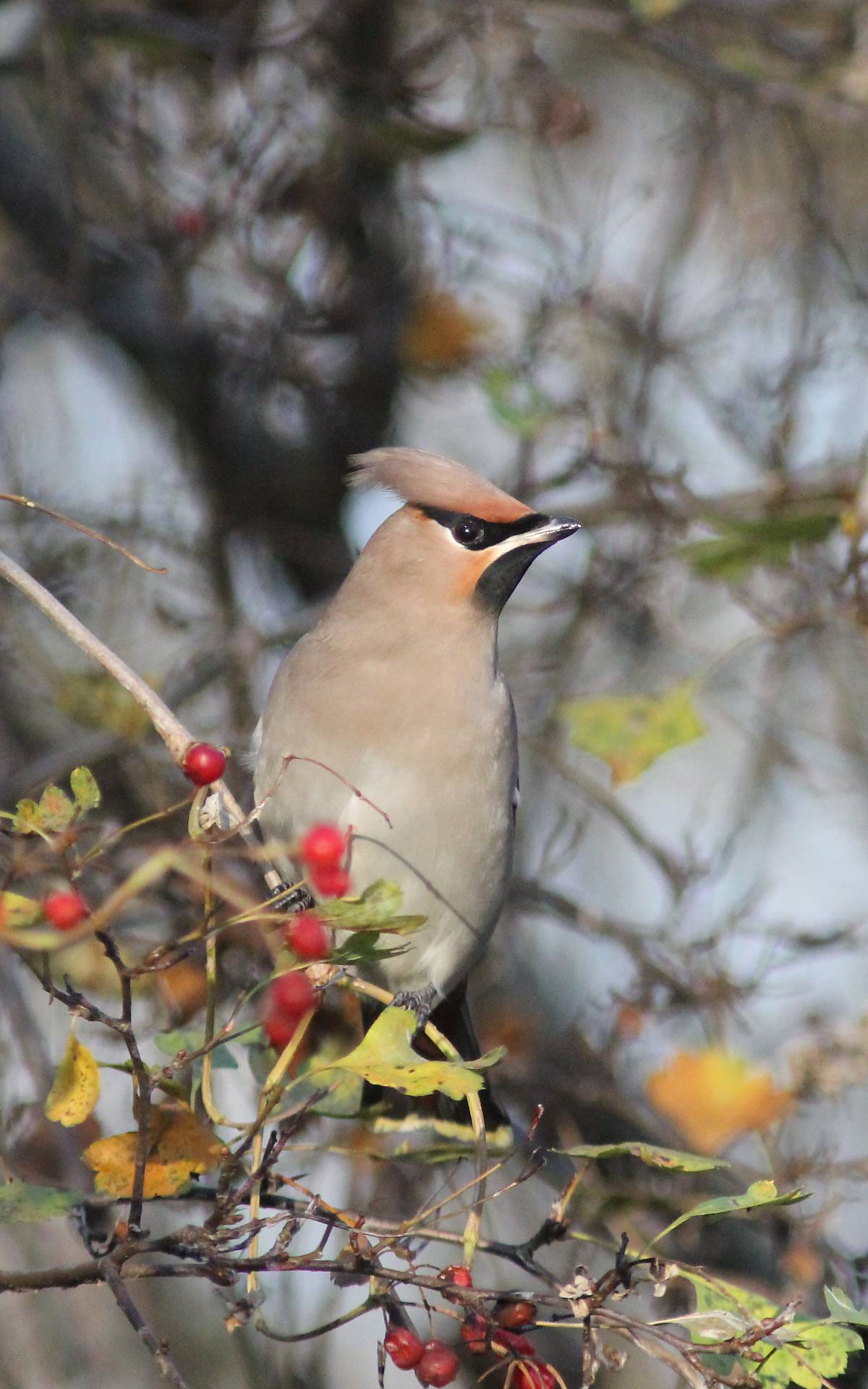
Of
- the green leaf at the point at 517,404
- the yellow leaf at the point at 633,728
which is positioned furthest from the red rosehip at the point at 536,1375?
the green leaf at the point at 517,404

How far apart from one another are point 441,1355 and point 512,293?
326 cm

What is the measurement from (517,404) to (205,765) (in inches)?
88.0

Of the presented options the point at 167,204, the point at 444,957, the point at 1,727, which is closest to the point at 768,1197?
the point at 444,957

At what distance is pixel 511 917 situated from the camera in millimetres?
4418

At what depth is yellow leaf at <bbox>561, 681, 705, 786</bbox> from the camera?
3381mm

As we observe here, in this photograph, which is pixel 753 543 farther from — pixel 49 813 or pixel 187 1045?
pixel 49 813

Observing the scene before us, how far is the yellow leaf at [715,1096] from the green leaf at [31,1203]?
6.49 ft

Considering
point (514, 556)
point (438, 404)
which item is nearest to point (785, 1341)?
point (514, 556)

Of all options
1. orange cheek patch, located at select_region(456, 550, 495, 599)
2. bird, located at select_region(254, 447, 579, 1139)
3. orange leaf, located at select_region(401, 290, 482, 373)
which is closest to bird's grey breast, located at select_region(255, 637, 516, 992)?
bird, located at select_region(254, 447, 579, 1139)

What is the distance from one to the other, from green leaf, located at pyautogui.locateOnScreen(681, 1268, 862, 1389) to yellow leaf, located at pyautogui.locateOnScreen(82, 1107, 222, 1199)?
2.22ft

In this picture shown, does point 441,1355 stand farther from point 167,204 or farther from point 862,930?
point 167,204

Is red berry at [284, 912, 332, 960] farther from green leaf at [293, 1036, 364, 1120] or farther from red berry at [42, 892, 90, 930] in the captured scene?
green leaf at [293, 1036, 364, 1120]

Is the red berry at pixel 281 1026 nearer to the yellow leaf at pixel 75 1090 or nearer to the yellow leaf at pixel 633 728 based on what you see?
the yellow leaf at pixel 75 1090

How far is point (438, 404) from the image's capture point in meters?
5.46
